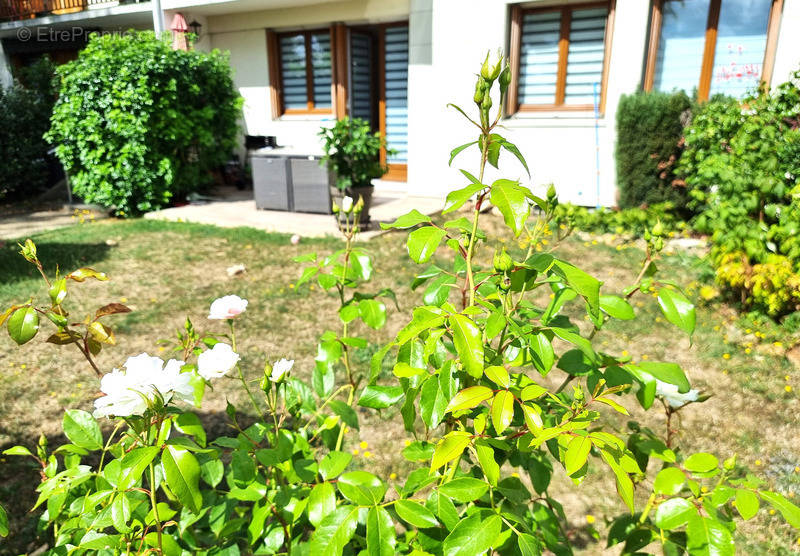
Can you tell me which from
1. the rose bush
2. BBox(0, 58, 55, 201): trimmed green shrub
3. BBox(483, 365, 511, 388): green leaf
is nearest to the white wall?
the rose bush

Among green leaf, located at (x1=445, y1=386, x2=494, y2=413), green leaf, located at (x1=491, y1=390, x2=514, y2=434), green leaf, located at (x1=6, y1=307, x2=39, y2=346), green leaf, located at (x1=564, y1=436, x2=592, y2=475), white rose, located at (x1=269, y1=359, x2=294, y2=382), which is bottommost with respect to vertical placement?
white rose, located at (x1=269, y1=359, x2=294, y2=382)

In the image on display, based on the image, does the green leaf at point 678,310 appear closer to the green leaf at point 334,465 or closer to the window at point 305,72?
the green leaf at point 334,465

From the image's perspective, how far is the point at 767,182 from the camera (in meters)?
4.65

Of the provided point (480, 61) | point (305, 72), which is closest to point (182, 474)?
point (480, 61)

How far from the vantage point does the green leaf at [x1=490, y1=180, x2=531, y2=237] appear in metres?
1.00

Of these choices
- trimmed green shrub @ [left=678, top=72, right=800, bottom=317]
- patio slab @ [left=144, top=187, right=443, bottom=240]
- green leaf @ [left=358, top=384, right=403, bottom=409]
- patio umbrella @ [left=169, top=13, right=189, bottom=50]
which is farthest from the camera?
patio umbrella @ [left=169, top=13, right=189, bottom=50]

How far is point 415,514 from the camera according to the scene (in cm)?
107

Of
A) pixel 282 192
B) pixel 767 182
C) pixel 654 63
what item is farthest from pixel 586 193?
pixel 282 192

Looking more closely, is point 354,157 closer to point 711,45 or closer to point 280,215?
point 280,215

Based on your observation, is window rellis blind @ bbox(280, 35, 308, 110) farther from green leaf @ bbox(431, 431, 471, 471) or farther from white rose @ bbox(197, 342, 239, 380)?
green leaf @ bbox(431, 431, 471, 471)

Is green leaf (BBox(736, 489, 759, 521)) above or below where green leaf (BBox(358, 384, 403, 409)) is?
below

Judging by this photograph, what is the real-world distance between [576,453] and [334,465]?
63 cm

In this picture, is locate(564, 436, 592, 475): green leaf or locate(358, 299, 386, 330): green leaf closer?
locate(564, 436, 592, 475): green leaf

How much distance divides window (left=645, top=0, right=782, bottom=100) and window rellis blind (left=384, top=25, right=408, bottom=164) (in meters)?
4.31
